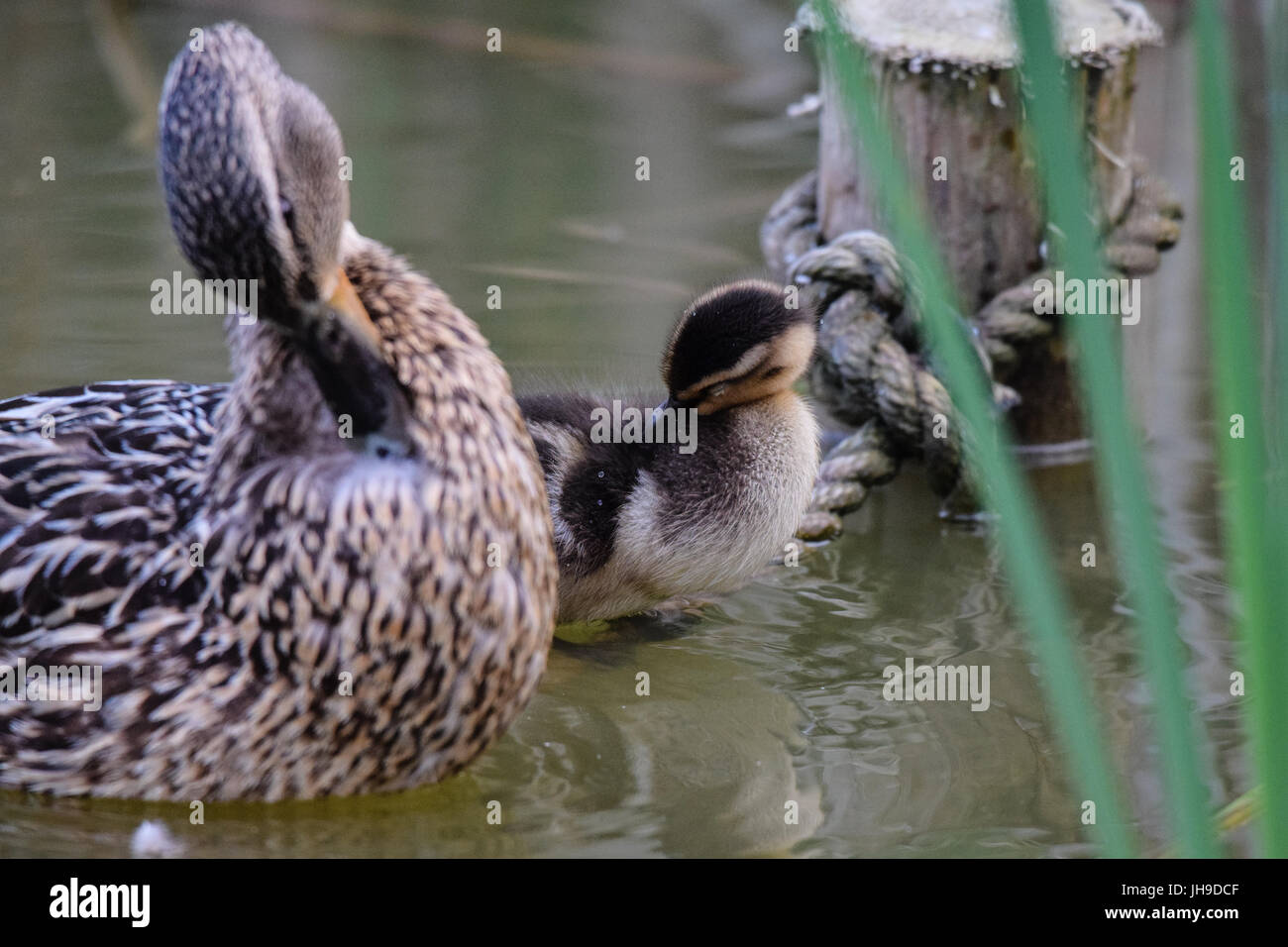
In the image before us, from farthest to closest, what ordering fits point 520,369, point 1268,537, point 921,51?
point 520,369, point 921,51, point 1268,537

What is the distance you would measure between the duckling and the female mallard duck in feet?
2.48

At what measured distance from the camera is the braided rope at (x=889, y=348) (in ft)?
13.7

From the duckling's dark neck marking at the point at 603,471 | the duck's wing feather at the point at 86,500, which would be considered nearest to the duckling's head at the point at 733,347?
the duckling's dark neck marking at the point at 603,471

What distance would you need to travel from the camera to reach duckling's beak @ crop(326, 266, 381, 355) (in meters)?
2.36

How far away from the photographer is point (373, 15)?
8.92m

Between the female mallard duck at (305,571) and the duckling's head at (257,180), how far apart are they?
1 centimetres

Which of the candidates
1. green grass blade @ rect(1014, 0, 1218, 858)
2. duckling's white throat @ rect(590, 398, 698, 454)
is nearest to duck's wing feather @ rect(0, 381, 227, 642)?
duckling's white throat @ rect(590, 398, 698, 454)

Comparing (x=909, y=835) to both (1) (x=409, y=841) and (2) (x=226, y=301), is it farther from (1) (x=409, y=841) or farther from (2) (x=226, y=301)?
(2) (x=226, y=301)

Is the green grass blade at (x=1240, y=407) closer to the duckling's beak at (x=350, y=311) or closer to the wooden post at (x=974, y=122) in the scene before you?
the duckling's beak at (x=350, y=311)

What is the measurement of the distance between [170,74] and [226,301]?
0.35 m

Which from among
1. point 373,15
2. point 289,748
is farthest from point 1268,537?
point 373,15

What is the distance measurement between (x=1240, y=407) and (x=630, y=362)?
395 centimetres

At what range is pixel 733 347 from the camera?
3.57 metres
